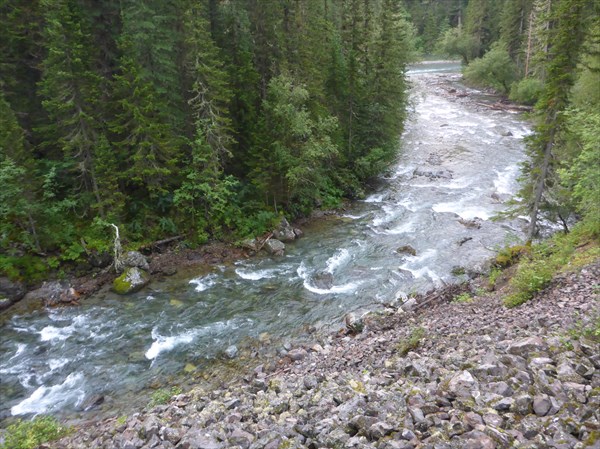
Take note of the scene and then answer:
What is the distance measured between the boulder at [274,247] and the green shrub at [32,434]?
44.6 ft

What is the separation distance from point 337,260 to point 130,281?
35.1ft

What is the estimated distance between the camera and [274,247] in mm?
23609

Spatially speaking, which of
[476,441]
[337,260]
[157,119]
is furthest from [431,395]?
[157,119]

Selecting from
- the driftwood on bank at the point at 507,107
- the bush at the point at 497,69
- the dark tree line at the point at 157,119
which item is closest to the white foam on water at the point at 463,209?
the dark tree line at the point at 157,119

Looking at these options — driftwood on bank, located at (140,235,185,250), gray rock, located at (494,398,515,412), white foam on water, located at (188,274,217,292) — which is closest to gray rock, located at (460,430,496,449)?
gray rock, located at (494,398,515,412)

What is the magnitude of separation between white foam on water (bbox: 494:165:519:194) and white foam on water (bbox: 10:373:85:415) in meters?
28.1

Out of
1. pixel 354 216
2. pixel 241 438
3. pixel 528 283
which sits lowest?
pixel 354 216

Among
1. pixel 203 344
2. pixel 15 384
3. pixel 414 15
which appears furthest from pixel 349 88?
pixel 414 15

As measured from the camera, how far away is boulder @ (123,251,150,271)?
20.8m

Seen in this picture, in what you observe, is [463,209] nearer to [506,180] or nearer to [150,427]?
[506,180]

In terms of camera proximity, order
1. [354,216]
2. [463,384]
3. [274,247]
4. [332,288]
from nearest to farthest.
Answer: [463,384], [332,288], [274,247], [354,216]

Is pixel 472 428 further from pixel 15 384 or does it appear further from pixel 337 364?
pixel 15 384

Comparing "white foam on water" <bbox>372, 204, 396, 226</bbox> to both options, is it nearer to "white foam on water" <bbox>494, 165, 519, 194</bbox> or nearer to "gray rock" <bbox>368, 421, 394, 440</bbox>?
"white foam on water" <bbox>494, 165, 519, 194</bbox>

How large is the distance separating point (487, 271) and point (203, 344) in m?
13.2
